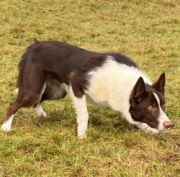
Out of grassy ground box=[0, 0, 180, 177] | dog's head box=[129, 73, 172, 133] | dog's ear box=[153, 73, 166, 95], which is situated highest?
dog's ear box=[153, 73, 166, 95]

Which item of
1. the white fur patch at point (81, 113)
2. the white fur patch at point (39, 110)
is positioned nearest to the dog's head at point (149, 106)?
the white fur patch at point (81, 113)

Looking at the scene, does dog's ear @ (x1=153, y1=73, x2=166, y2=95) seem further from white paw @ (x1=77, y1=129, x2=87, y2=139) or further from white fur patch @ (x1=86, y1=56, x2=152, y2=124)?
white paw @ (x1=77, y1=129, x2=87, y2=139)

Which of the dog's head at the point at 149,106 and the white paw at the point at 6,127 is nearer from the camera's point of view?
the dog's head at the point at 149,106

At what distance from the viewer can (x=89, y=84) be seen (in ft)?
19.0

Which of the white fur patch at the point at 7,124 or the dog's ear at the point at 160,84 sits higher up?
the dog's ear at the point at 160,84

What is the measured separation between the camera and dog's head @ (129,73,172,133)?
5.39 metres

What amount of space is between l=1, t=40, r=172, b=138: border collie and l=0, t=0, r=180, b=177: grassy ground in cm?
28

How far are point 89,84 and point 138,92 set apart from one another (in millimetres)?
702

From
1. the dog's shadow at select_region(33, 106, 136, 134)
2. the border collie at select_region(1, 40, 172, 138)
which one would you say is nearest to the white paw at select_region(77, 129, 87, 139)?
the border collie at select_region(1, 40, 172, 138)

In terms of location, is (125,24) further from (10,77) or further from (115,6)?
(10,77)

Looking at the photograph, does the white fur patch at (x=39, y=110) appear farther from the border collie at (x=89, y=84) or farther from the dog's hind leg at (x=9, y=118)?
the dog's hind leg at (x=9, y=118)

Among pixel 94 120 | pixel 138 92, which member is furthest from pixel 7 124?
pixel 138 92

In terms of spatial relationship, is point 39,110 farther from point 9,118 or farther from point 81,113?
point 81,113

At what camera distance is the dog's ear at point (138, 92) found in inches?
211
